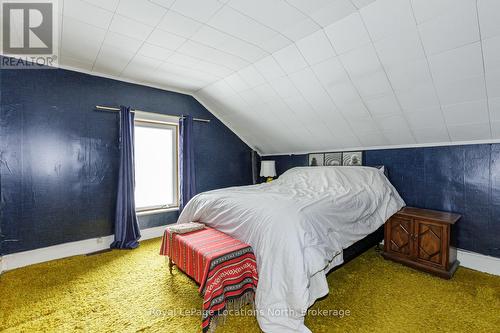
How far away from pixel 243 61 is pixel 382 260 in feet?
9.63

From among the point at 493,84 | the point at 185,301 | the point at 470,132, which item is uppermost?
the point at 493,84

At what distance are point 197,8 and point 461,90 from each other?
98.7 inches

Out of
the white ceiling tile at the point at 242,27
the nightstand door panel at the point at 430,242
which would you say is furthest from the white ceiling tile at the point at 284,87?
the nightstand door panel at the point at 430,242

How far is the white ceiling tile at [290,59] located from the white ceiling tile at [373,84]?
2.08 ft

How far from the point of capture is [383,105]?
101 inches

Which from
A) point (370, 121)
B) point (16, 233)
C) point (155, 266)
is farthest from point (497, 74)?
point (16, 233)

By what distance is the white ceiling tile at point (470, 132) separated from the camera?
2.31 metres

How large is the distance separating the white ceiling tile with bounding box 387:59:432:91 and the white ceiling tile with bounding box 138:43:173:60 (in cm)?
239

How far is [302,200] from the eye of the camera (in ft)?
6.97

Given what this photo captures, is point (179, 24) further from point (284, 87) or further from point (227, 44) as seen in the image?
point (284, 87)

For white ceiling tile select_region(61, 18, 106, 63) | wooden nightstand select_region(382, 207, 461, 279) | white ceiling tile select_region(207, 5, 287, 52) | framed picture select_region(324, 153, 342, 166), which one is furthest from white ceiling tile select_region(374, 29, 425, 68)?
white ceiling tile select_region(61, 18, 106, 63)

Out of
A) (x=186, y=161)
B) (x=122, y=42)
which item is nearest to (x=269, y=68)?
(x=122, y=42)

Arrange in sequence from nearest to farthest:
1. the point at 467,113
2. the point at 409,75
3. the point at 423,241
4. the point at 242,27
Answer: the point at 242,27 → the point at 409,75 → the point at 467,113 → the point at 423,241

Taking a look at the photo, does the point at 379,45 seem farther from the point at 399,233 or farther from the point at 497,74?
the point at 399,233
